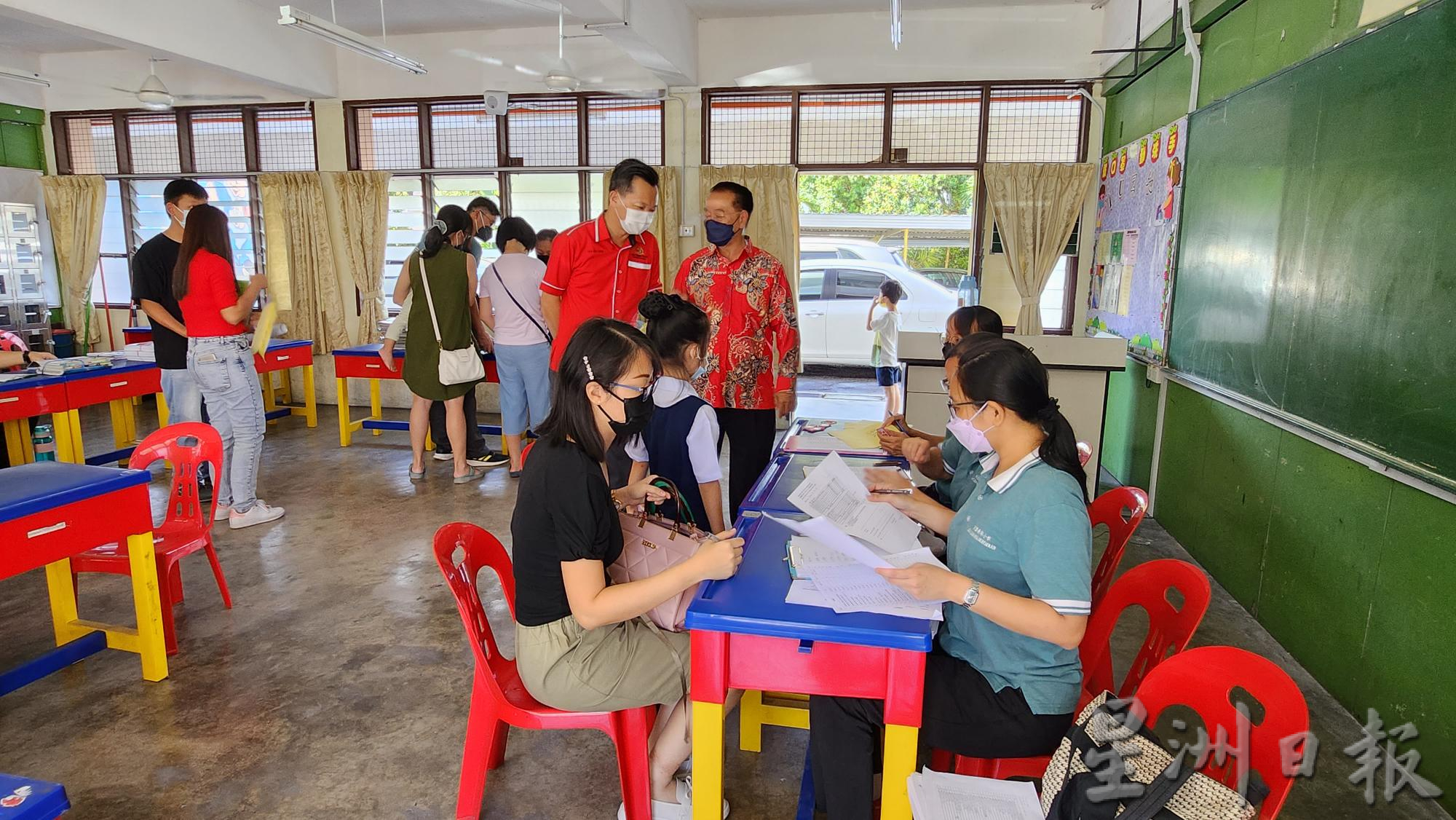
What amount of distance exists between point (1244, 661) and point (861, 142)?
5736mm

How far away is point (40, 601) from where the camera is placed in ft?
10.9

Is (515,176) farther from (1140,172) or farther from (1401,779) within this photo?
(1401,779)

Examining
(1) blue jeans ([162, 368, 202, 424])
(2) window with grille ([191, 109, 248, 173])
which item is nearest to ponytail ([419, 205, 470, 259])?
(1) blue jeans ([162, 368, 202, 424])

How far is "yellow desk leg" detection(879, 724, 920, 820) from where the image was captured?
149cm

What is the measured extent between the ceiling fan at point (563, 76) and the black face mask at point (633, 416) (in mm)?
4389

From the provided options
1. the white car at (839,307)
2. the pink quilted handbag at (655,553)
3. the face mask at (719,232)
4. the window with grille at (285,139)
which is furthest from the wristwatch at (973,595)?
the window with grille at (285,139)

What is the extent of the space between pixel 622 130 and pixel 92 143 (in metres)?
5.13

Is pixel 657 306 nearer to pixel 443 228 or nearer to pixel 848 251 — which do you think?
pixel 443 228

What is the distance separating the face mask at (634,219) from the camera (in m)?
3.40

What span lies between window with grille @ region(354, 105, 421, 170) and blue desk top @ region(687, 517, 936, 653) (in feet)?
21.8

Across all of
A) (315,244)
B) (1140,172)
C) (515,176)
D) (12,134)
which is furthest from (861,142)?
(12,134)

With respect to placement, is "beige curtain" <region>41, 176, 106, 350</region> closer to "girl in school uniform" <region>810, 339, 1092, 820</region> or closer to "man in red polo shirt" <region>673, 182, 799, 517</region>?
"man in red polo shirt" <region>673, 182, 799, 517</region>

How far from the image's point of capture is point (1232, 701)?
127 centimetres

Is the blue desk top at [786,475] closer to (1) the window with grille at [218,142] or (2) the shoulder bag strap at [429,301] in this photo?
(2) the shoulder bag strap at [429,301]
